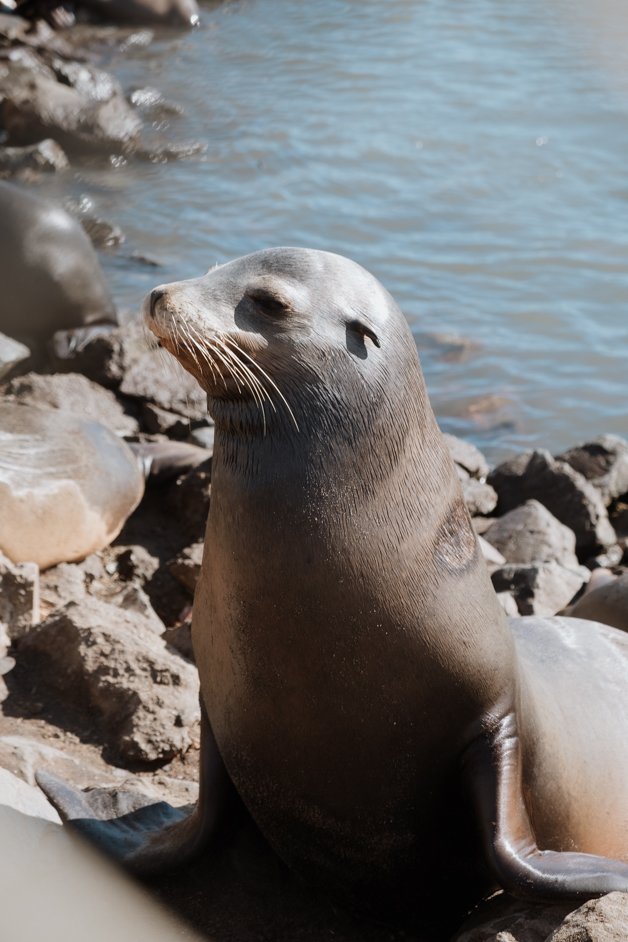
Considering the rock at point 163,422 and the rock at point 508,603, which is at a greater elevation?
the rock at point 508,603

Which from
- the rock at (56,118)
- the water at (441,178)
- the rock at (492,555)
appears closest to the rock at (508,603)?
the rock at (492,555)

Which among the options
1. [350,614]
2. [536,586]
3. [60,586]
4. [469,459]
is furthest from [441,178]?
[350,614]

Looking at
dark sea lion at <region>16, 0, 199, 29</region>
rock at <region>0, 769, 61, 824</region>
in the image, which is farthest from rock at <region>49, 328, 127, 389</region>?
dark sea lion at <region>16, 0, 199, 29</region>

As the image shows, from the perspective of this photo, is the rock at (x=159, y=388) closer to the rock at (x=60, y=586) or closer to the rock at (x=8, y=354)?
the rock at (x=8, y=354)

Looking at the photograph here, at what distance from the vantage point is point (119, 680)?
490cm

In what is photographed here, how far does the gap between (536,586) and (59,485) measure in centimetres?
250

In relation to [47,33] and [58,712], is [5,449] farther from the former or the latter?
[47,33]

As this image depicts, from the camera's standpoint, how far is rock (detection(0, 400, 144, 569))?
21.1 ft

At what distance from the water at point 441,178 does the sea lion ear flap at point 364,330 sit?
278 inches

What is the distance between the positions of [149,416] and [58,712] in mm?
4530

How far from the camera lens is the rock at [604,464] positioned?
30.6ft

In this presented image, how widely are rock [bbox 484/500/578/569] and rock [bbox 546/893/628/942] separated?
4.85m

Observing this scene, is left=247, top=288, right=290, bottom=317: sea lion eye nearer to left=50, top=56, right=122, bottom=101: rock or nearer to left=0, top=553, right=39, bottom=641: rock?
left=0, top=553, right=39, bottom=641: rock

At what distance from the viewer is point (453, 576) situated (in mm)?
3635
